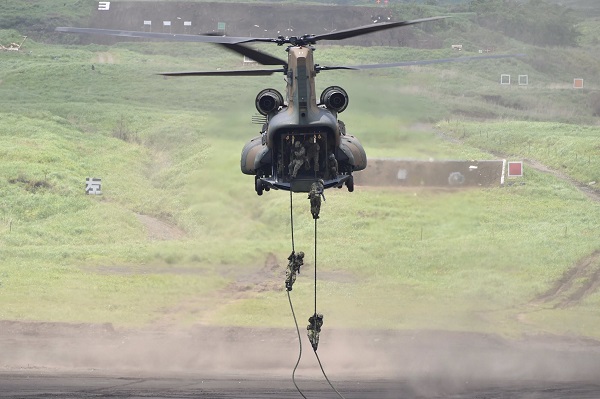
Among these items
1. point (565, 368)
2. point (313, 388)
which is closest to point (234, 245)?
point (313, 388)

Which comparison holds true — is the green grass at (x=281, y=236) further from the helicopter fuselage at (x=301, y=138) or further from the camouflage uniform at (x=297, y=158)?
the camouflage uniform at (x=297, y=158)

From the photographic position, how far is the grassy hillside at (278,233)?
6656cm

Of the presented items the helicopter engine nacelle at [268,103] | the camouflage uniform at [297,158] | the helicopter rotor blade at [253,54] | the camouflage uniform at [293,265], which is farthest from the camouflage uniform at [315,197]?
the helicopter rotor blade at [253,54]

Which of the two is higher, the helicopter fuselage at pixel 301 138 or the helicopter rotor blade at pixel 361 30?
the helicopter rotor blade at pixel 361 30

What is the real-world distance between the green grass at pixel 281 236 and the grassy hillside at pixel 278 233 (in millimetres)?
99

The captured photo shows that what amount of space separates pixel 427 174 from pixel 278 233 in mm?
8571

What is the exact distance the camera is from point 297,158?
4094 centimetres

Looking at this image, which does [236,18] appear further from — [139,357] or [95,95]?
[139,357]

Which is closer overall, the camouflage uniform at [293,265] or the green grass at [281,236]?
the camouflage uniform at [293,265]

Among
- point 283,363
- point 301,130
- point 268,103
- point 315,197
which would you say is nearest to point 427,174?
point 283,363

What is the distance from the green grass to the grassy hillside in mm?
99

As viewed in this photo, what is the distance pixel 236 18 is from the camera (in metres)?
130

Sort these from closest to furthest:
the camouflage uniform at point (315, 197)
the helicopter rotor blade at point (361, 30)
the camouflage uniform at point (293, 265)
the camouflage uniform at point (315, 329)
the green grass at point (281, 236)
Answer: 1. the camouflage uniform at point (315, 197)
2. the helicopter rotor blade at point (361, 30)
3. the camouflage uniform at point (315, 329)
4. the camouflage uniform at point (293, 265)
5. the green grass at point (281, 236)

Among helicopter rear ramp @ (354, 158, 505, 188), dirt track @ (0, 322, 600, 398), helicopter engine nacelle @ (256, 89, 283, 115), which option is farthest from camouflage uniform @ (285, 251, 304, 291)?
helicopter rear ramp @ (354, 158, 505, 188)
